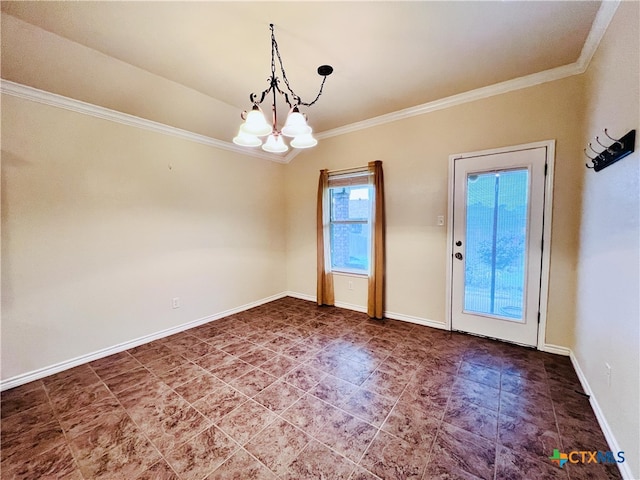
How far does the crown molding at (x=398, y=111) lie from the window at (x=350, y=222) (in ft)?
2.52

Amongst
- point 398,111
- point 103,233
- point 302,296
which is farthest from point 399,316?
point 103,233

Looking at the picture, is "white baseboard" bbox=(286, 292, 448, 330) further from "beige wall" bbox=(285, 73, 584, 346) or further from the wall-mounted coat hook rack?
the wall-mounted coat hook rack

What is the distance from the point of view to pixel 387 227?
3.51 meters

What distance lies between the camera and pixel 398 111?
3311 mm

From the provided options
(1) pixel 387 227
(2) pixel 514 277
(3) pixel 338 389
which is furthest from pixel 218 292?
(2) pixel 514 277

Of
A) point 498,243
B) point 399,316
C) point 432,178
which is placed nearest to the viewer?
point 498,243

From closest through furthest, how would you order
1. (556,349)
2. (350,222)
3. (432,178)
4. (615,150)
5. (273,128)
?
(615,150) → (273,128) → (556,349) → (432,178) → (350,222)

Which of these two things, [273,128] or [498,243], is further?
[498,243]

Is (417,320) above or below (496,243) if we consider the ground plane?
below

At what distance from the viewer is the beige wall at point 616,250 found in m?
1.33

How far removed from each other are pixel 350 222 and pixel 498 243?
1.92m

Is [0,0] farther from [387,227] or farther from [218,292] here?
[387,227]

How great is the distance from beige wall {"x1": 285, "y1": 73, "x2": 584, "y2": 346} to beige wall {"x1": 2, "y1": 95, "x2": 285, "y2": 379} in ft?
4.64

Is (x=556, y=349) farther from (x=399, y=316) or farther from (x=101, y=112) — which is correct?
(x=101, y=112)
